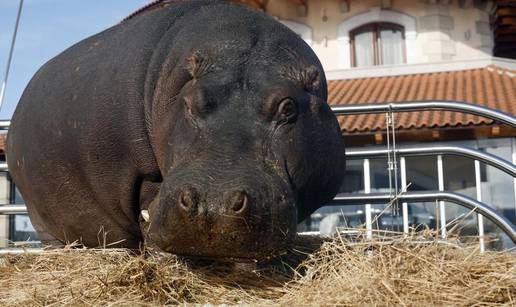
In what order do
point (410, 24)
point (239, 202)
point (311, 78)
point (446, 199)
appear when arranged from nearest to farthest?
1. point (239, 202)
2. point (311, 78)
3. point (446, 199)
4. point (410, 24)

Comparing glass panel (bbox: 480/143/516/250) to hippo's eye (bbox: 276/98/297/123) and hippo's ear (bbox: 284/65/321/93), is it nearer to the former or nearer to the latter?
hippo's ear (bbox: 284/65/321/93)

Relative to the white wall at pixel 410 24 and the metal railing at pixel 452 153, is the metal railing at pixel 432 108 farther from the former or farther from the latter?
the white wall at pixel 410 24

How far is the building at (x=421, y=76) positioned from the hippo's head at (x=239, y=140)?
29.9 feet

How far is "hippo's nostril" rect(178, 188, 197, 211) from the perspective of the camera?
2935 millimetres

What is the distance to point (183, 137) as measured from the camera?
3512 mm

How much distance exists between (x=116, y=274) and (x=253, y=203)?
675 millimetres

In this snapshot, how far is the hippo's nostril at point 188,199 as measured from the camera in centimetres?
294

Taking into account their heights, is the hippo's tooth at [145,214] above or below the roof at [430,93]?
below

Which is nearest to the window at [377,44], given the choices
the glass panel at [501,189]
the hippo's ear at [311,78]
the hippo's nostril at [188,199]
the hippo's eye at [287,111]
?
the glass panel at [501,189]

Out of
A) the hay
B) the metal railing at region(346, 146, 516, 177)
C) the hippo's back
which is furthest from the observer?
the metal railing at region(346, 146, 516, 177)

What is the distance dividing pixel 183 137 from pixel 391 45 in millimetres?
15817

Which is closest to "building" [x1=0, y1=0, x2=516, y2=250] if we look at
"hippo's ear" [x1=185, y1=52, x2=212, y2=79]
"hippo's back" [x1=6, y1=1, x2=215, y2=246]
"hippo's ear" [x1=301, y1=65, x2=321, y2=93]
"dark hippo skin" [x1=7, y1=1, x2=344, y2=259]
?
"hippo's back" [x1=6, y1=1, x2=215, y2=246]

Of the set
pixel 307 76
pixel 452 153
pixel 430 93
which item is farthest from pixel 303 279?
pixel 430 93

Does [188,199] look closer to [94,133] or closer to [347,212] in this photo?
[94,133]
